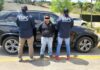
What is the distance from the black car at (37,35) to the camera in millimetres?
9359

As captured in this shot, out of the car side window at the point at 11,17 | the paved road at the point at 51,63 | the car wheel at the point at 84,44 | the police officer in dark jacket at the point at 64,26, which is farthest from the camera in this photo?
the car side window at the point at 11,17

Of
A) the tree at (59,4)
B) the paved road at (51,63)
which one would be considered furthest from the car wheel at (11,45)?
the tree at (59,4)

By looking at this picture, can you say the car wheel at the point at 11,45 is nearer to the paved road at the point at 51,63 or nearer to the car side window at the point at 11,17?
the paved road at the point at 51,63

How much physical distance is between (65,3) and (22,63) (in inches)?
1394

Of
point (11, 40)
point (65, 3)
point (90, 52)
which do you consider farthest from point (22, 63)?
point (65, 3)

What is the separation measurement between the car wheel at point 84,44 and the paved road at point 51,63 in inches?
15.6

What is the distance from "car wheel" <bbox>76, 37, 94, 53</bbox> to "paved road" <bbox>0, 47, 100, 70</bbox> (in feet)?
1.30

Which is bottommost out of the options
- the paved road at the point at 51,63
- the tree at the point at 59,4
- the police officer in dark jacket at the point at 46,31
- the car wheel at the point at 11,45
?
the tree at the point at 59,4

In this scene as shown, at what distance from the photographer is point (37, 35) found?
31.0ft

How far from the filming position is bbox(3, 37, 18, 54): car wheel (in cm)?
933

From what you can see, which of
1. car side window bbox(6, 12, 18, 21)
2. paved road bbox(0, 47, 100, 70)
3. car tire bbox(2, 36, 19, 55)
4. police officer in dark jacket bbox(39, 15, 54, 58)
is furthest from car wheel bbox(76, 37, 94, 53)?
car side window bbox(6, 12, 18, 21)

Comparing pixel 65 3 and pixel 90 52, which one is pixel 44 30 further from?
pixel 65 3

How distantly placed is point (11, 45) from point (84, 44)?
8.81 feet

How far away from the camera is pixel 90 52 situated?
1027 centimetres
